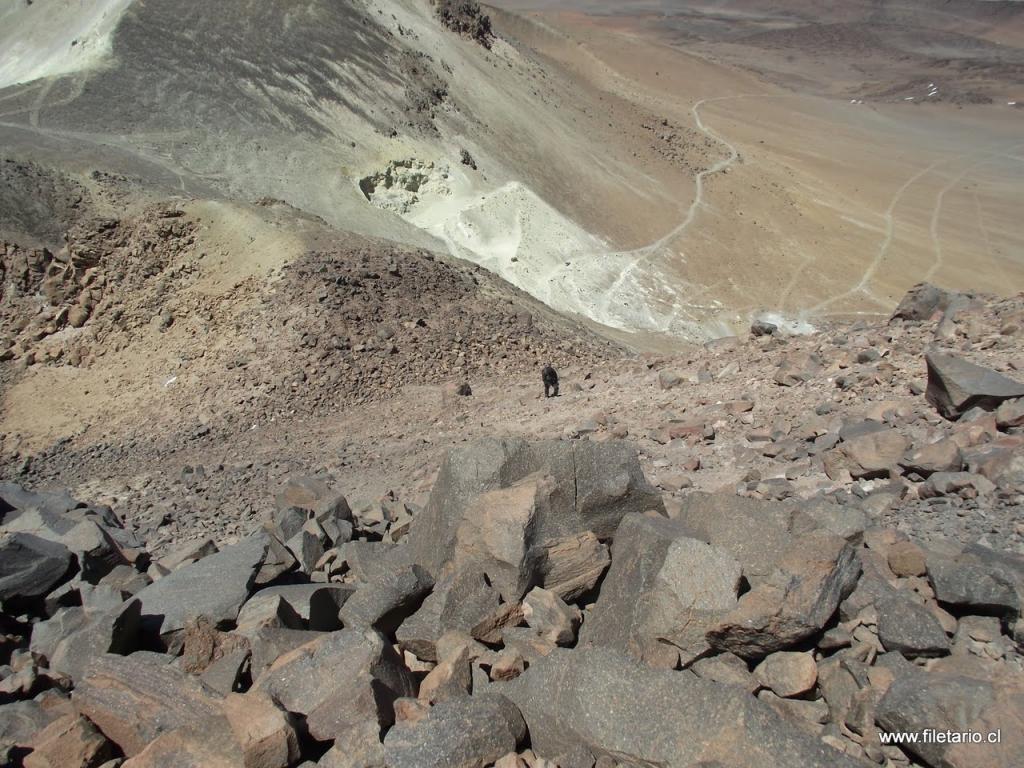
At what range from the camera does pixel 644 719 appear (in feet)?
11.4

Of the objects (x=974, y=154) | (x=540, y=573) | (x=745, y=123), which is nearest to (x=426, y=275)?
(x=540, y=573)

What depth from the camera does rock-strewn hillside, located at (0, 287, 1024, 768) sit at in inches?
138

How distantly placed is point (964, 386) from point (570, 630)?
3.69m

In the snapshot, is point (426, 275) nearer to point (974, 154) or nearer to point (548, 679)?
point (548, 679)

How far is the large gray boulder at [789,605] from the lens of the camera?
3789mm

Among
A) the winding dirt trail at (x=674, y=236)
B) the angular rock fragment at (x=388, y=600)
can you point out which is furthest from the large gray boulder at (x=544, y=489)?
the winding dirt trail at (x=674, y=236)

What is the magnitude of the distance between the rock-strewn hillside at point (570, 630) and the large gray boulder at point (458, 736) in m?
0.01

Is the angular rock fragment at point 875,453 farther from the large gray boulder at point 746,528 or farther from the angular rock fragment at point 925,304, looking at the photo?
the angular rock fragment at point 925,304

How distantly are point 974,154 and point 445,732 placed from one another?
4149 centimetres

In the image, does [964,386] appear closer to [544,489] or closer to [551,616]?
[544,489]

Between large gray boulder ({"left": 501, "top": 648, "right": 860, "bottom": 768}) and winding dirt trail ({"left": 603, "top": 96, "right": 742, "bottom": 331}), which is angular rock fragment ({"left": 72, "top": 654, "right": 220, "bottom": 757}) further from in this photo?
winding dirt trail ({"left": 603, "top": 96, "right": 742, "bottom": 331})

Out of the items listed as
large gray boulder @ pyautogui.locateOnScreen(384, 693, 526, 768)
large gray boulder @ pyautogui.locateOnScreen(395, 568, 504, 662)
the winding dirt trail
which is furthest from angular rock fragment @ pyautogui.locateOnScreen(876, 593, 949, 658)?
the winding dirt trail

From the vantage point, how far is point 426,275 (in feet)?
40.6

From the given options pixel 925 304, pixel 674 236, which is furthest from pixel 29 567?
pixel 674 236
